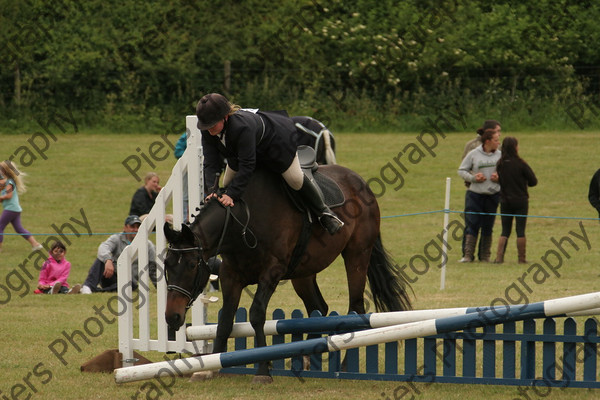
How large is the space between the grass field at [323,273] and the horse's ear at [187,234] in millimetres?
1047

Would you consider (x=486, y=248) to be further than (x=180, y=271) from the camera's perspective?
Yes

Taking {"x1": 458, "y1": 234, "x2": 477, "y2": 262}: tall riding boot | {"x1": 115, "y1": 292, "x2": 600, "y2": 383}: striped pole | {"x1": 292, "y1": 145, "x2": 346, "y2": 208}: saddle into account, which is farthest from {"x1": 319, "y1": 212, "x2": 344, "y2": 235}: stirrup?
{"x1": 458, "y1": 234, "x2": 477, "y2": 262}: tall riding boot

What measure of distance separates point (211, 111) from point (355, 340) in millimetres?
1694

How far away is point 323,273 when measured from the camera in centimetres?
1217

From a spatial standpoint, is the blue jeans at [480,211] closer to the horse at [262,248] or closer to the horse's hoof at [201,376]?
the horse at [262,248]

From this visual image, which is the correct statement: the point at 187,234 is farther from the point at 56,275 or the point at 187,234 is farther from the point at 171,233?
the point at 56,275

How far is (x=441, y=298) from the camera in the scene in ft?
31.9

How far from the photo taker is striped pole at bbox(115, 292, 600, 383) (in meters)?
5.39

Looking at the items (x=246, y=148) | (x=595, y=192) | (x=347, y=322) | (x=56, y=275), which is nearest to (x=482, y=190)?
(x=595, y=192)

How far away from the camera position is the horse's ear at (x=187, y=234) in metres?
5.42

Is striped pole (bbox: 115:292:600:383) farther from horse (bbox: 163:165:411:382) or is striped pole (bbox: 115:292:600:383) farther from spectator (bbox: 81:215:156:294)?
spectator (bbox: 81:215:156:294)

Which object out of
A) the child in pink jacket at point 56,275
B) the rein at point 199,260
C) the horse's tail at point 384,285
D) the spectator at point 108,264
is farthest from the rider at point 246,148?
the child in pink jacket at point 56,275

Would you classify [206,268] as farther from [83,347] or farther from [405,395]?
[83,347]

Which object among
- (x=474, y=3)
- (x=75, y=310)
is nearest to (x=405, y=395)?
(x=75, y=310)
